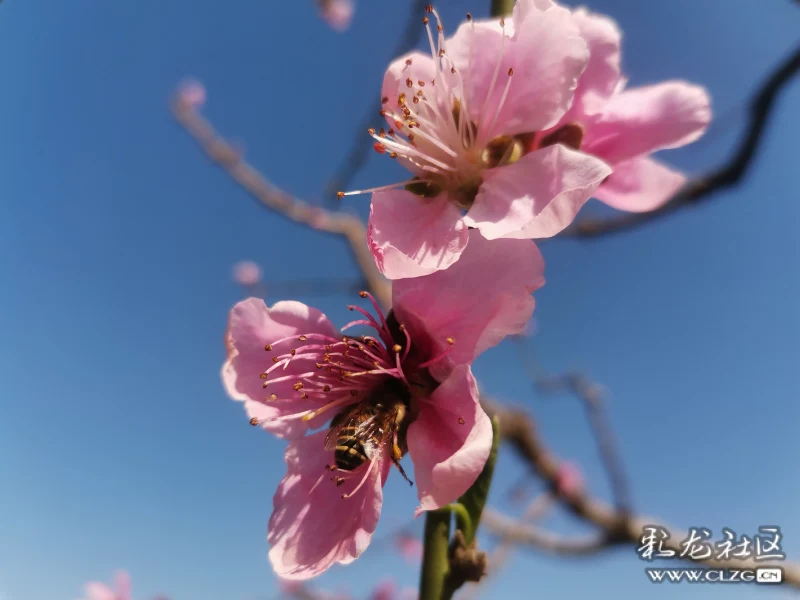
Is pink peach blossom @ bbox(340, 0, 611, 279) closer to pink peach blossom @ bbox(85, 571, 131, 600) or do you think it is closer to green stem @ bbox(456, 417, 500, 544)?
green stem @ bbox(456, 417, 500, 544)

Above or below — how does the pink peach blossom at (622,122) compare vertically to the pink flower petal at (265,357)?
above

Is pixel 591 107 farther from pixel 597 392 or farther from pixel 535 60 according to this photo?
pixel 597 392

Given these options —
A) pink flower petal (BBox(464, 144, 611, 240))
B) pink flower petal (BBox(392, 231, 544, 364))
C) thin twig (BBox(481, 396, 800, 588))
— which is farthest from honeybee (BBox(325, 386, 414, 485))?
thin twig (BBox(481, 396, 800, 588))

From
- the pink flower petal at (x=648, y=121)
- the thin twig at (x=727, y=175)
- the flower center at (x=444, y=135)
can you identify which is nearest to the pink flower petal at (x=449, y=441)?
the flower center at (x=444, y=135)

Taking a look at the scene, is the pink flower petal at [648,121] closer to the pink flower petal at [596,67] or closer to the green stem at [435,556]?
the pink flower petal at [596,67]

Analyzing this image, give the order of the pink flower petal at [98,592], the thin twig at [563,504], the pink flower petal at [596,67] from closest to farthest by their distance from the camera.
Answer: the pink flower petal at [596,67] → the pink flower petal at [98,592] → the thin twig at [563,504]

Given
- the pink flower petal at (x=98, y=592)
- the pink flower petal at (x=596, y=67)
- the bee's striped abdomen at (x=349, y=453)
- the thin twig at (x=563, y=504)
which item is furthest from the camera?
the thin twig at (x=563, y=504)

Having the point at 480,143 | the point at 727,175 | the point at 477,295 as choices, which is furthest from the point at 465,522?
the point at 727,175
